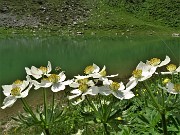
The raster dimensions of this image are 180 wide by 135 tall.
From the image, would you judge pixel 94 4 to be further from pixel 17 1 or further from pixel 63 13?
pixel 17 1

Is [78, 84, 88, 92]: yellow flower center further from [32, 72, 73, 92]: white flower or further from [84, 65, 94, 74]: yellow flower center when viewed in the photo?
[84, 65, 94, 74]: yellow flower center

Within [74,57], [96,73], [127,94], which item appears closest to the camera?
[127,94]

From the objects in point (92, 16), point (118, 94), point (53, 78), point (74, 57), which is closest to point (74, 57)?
point (74, 57)

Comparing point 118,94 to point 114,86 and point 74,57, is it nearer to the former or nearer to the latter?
point 114,86

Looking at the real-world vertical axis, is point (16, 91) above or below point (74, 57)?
above

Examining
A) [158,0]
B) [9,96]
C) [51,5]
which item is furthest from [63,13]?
[9,96]

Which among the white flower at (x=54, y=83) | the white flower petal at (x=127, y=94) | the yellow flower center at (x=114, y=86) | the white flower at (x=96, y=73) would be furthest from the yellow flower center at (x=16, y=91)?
the white flower petal at (x=127, y=94)
